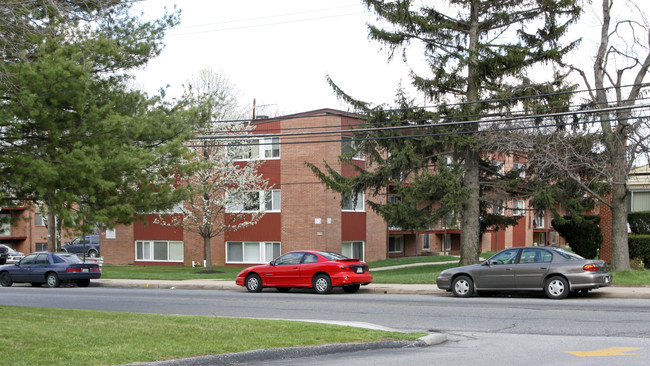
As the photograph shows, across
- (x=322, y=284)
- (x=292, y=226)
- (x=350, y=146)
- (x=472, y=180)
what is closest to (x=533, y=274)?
(x=322, y=284)

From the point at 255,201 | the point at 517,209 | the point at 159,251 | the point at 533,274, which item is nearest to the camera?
the point at 533,274

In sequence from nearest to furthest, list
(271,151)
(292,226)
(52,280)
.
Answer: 1. (52,280)
2. (292,226)
3. (271,151)

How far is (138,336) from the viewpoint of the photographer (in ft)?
32.3

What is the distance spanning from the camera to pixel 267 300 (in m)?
18.6

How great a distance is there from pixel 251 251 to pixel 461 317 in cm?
2568

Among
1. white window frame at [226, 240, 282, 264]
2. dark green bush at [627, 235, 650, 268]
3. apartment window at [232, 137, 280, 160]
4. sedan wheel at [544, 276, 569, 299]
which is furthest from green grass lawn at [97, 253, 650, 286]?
apartment window at [232, 137, 280, 160]

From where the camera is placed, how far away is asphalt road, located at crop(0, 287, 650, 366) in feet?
30.6

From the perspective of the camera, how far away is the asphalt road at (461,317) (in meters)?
9.33

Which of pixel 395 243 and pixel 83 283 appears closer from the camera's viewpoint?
pixel 83 283

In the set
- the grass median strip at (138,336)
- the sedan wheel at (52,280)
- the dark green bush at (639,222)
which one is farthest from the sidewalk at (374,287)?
the dark green bush at (639,222)

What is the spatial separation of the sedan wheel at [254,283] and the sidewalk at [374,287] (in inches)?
65.8

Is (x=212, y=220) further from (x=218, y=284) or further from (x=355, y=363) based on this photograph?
(x=355, y=363)

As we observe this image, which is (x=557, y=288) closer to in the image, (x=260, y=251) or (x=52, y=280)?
(x=52, y=280)

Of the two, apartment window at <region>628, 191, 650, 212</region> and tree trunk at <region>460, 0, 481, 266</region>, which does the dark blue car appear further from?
apartment window at <region>628, 191, 650, 212</region>
